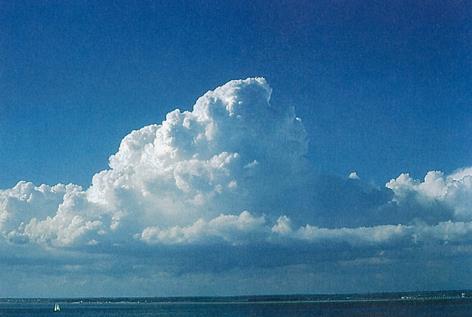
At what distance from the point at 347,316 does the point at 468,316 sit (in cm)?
3989

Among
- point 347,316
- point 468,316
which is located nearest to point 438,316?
point 468,316

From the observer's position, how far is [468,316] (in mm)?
176500

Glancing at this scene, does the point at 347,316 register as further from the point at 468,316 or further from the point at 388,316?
the point at 468,316

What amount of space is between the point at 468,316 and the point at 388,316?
26176 millimetres

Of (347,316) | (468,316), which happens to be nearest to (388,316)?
(347,316)

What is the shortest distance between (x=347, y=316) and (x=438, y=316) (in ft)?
100

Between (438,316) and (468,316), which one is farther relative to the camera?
(438,316)

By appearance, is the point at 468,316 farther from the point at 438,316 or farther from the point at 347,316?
the point at 347,316

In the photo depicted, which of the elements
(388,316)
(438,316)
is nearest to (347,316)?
(388,316)

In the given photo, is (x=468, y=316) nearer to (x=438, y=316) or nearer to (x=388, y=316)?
(x=438, y=316)

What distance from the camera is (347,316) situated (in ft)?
641

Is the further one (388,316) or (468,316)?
(388,316)

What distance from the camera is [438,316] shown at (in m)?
189
